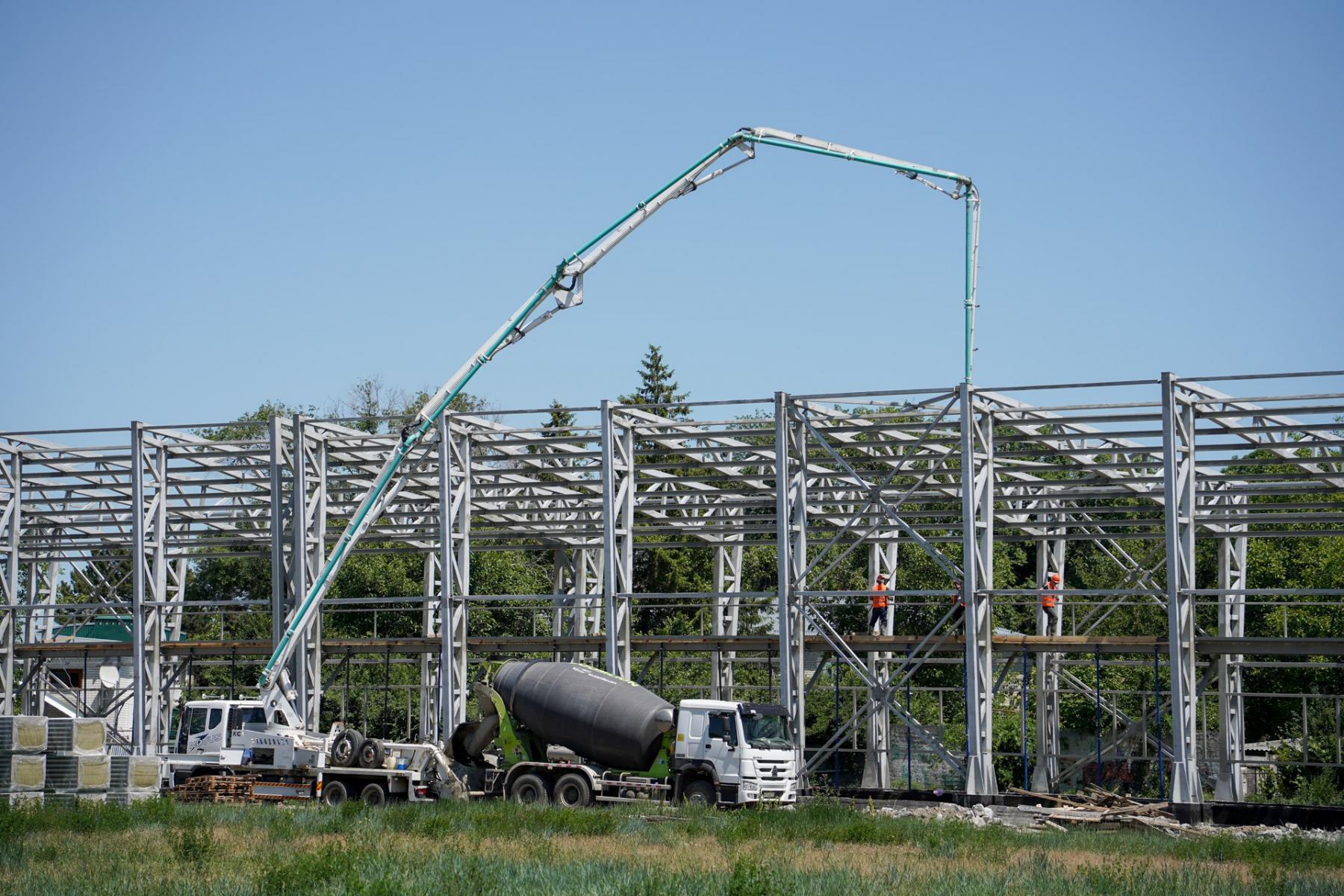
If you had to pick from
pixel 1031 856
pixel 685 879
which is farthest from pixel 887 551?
pixel 685 879

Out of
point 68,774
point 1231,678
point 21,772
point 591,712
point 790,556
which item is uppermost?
point 790,556

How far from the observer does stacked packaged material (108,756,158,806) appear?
2852cm

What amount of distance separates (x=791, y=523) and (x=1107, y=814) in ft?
29.6

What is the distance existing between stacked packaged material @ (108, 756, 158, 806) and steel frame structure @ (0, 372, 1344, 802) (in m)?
6.28

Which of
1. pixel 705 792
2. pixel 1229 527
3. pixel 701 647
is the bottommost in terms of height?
pixel 705 792

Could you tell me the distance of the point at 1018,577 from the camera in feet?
222

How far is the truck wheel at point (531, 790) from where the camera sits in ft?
96.2

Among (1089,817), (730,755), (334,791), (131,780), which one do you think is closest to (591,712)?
(730,755)

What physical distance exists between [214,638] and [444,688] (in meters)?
27.0

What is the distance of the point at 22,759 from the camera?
26.5m

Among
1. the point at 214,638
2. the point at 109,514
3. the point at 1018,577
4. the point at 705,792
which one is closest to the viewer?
Result: the point at 705,792

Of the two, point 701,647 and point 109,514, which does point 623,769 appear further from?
point 109,514

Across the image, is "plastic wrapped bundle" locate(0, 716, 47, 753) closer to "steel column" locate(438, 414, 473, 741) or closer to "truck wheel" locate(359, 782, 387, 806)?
"truck wheel" locate(359, 782, 387, 806)

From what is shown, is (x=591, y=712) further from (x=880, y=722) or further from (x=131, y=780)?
(x=880, y=722)
